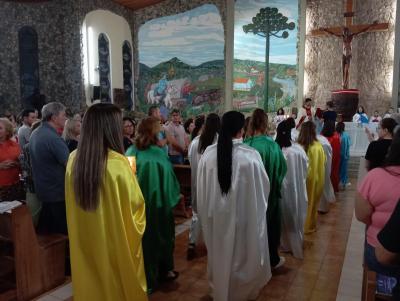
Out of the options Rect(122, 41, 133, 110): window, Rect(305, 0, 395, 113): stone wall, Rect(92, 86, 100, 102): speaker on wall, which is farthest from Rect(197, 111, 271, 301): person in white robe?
Rect(122, 41, 133, 110): window

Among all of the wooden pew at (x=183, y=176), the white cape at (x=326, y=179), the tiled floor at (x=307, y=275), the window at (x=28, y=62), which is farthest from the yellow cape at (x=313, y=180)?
the window at (x=28, y=62)

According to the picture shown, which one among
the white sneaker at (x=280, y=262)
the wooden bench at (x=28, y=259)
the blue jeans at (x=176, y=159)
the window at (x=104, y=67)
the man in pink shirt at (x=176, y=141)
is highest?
the window at (x=104, y=67)

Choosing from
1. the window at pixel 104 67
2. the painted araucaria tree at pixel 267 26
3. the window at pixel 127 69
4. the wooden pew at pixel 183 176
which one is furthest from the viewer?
the window at pixel 127 69

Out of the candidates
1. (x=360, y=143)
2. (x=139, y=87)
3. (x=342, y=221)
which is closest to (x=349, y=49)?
(x=360, y=143)

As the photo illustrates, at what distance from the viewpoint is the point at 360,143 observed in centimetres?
1179

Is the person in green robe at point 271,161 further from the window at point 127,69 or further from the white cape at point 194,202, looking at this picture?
the window at point 127,69

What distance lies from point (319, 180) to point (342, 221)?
3.26 feet

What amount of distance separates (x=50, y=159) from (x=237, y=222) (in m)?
1.96

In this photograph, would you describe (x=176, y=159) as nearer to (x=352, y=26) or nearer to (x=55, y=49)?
(x=55, y=49)

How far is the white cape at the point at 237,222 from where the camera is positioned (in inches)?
119

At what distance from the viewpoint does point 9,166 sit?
4062 mm

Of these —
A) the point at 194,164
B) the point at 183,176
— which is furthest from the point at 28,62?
the point at 194,164

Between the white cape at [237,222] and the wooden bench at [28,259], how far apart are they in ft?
5.21

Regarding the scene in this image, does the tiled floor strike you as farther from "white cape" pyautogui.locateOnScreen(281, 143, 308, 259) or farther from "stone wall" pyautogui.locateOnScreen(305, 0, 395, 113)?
"stone wall" pyautogui.locateOnScreen(305, 0, 395, 113)
